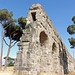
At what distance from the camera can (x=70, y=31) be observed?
528 inches

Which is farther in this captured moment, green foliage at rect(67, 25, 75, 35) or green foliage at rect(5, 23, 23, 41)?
green foliage at rect(5, 23, 23, 41)

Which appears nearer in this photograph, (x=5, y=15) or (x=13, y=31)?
(x=5, y=15)

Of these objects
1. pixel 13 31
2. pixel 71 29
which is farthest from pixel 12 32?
pixel 71 29

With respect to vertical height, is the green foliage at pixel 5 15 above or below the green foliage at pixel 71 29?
above

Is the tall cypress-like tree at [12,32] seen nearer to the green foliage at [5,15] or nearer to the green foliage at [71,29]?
the green foliage at [5,15]

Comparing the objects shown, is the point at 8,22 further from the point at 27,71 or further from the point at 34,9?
the point at 27,71

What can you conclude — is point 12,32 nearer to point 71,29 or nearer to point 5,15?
point 5,15

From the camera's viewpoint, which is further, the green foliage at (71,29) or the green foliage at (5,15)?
the green foliage at (5,15)

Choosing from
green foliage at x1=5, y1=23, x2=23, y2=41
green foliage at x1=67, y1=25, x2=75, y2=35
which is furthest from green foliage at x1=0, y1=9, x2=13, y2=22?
green foliage at x1=67, y1=25, x2=75, y2=35

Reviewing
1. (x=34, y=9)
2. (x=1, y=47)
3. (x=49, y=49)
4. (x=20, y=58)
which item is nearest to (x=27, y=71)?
(x=20, y=58)

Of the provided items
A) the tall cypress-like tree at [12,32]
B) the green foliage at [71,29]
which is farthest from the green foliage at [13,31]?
the green foliage at [71,29]

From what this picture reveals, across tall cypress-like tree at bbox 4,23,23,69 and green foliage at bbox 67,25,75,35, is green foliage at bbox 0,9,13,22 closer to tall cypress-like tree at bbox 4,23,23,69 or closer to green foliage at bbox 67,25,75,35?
tall cypress-like tree at bbox 4,23,23,69

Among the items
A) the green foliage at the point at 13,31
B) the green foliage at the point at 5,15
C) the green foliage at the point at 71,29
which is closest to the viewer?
the green foliage at the point at 71,29

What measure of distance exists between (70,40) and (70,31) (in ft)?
5.94
